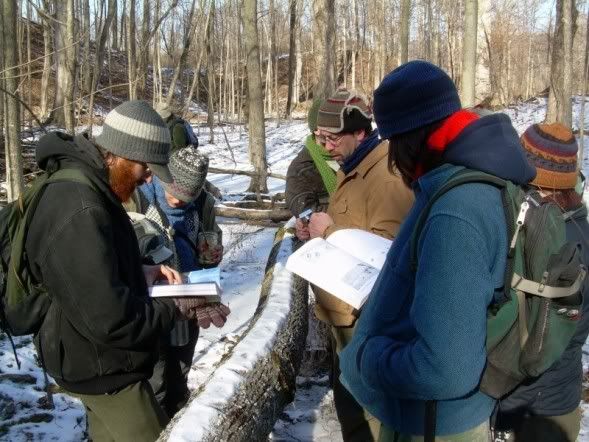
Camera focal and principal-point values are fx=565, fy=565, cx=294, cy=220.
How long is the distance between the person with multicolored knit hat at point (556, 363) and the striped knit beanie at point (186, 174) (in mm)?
1748

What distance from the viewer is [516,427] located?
90.0 inches

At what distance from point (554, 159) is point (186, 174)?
6.24ft

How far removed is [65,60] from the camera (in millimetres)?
12602

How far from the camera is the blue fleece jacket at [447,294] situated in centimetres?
127

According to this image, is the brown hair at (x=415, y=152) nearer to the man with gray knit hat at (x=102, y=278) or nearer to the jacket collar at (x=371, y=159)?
the man with gray knit hat at (x=102, y=278)

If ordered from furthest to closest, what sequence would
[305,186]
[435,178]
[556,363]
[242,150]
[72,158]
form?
[242,150] < [305,186] < [556,363] < [72,158] < [435,178]

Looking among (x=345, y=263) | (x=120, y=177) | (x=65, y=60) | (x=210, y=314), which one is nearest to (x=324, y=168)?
(x=210, y=314)

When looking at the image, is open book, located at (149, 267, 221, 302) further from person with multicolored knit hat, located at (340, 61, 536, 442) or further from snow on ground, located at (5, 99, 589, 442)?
person with multicolored knit hat, located at (340, 61, 536, 442)

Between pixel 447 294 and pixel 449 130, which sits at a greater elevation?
pixel 449 130

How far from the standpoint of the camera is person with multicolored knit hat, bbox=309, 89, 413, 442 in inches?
101

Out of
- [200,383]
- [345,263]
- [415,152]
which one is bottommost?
[200,383]

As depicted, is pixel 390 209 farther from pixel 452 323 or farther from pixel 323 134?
pixel 452 323

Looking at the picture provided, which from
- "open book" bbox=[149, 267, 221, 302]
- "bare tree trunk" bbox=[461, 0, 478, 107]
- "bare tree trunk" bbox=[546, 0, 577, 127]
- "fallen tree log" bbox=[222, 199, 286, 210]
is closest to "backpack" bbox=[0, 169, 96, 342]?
"open book" bbox=[149, 267, 221, 302]

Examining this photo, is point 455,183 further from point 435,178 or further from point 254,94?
point 254,94
